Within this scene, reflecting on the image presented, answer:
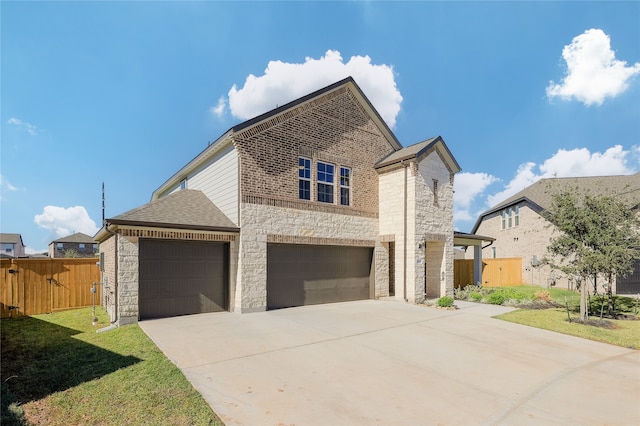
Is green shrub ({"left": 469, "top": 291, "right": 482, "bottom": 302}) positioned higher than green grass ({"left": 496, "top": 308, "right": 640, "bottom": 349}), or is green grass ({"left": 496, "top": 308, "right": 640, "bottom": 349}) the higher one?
green grass ({"left": 496, "top": 308, "right": 640, "bottom": 349})

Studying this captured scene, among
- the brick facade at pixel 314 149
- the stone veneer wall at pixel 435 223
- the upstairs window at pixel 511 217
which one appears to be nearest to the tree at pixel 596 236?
the stone veneer wall at pixel 435 223

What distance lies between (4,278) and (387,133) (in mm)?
16776

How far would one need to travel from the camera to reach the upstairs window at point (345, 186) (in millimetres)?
15480

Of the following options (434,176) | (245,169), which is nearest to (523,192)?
(434,176)

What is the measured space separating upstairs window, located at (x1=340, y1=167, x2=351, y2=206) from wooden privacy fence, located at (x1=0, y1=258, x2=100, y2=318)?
405 inches

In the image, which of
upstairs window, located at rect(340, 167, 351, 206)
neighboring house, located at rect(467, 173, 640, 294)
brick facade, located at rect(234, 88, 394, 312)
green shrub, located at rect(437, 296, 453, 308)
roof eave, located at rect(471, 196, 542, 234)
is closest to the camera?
brick facade, located at rect(234, 88, 394, 312)

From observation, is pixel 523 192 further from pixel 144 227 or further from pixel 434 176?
pixel 144 227

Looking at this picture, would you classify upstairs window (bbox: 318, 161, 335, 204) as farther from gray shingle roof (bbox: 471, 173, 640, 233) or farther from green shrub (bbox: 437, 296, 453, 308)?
gray shingle roof (bbox: 471, 173, 640, 233)

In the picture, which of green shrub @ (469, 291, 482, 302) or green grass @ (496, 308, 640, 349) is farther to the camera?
green shrub @ (469, 291, 482, 302)

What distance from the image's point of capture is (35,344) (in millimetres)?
8367

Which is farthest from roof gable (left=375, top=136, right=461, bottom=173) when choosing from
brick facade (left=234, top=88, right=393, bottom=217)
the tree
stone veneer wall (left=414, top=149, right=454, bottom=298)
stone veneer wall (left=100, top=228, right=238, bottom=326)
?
stone veneer wall (left=100, top=228, right=238, bottom=326)

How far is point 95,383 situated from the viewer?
5.69 meters

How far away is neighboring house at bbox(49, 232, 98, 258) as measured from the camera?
5606cm

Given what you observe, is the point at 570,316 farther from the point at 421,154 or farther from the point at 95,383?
the point at 95,383
